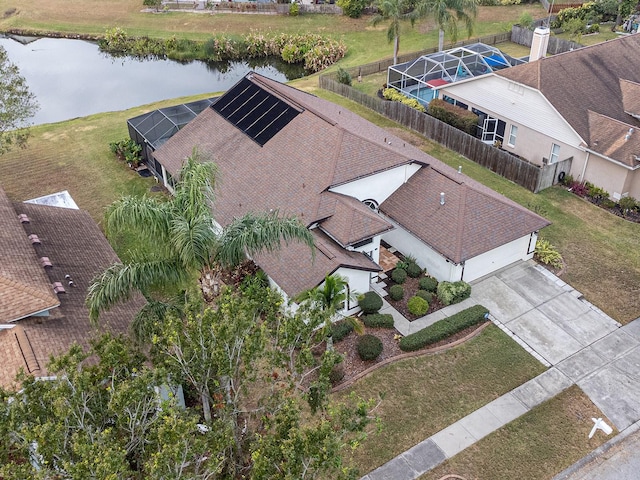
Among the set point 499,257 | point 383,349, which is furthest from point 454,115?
point 383,349

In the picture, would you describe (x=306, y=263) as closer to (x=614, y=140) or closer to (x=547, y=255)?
(x=547, y=255)

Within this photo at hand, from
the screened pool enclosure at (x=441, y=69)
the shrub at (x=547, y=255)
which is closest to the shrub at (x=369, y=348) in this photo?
the shrub at (x=547, y=255)

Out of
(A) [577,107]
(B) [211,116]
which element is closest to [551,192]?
(A) [577,107]

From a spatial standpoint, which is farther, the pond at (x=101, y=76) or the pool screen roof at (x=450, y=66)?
the pond at (x=101, y=76)

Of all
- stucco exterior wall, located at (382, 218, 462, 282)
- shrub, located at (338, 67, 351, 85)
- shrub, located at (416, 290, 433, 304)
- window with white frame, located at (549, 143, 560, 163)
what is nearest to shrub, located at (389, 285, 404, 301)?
shrub, located at (416, 290, 433, 304)

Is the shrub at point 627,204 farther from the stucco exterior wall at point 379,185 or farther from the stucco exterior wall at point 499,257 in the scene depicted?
the stucco exterior wall at point 379,185

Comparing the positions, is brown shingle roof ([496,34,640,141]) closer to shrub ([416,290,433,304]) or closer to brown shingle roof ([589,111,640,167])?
brown shingle roof ([589,111,640,167])
